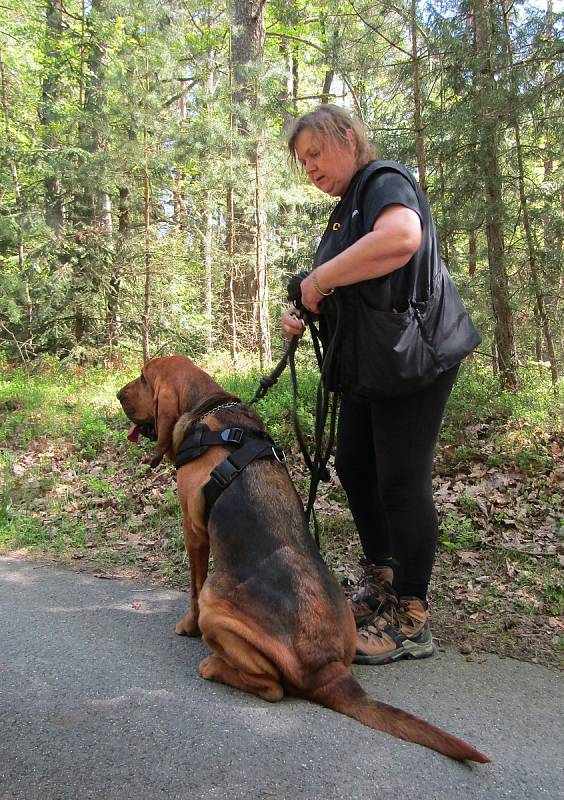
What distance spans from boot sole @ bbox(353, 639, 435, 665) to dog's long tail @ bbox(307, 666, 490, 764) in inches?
23.1

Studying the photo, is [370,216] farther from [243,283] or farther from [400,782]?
[243,283]

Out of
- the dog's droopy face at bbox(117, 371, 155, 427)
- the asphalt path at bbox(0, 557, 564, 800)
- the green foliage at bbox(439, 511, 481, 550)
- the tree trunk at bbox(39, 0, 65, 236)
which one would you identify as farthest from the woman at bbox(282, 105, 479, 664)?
the tree trunk at bbox(39, 0, 65, 236)

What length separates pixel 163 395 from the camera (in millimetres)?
3756

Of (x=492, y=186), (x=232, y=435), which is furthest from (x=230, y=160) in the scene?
(x=232, y=435)

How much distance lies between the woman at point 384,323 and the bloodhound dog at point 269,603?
485mm

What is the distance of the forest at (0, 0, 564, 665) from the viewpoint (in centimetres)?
526

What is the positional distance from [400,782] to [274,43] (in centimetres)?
2059

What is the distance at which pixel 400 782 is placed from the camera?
200cm

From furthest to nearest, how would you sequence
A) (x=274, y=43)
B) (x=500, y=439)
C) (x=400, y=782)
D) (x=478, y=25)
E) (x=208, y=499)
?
(x=274, y=43)
(x=478, y=25)
(x=500, y=439)
(x=208, y=499)
(x=400, y=782)

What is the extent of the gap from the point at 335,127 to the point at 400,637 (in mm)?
2683

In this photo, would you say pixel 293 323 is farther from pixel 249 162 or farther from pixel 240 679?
pixel 249 162

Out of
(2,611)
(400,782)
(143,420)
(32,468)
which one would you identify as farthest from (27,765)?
(32,468)

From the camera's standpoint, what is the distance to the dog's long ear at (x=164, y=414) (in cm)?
369

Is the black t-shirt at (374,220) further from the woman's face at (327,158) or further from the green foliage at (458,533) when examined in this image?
the green foliage at (458,533)
